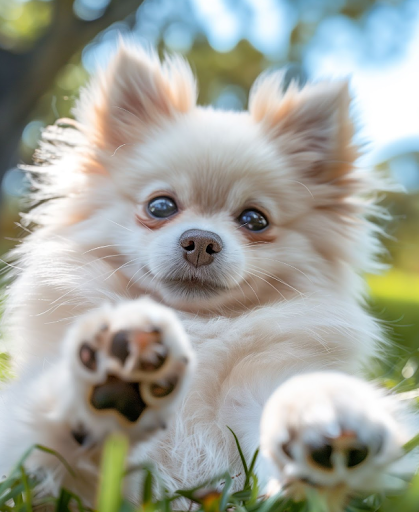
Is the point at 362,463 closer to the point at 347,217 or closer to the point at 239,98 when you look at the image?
the point at 347,217

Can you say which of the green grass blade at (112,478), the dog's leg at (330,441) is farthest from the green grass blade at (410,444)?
the green grass blade at (112,478)

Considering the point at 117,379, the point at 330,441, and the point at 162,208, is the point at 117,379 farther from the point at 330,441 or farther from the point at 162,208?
the point at 162,208

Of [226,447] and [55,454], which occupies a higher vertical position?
[55,454]

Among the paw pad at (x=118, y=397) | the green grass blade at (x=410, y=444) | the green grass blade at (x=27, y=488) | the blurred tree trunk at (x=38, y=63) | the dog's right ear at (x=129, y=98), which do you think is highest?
the blurred tree trunk at (x=38, y=63)

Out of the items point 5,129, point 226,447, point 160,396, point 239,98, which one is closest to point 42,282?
point 226,447

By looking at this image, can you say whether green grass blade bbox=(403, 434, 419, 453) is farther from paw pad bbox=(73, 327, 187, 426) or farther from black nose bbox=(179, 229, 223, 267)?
black nose bbox=(179, 229, 223, 267)

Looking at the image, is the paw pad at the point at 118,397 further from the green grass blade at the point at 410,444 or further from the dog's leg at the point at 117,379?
the green grass blade at the point at 410,444

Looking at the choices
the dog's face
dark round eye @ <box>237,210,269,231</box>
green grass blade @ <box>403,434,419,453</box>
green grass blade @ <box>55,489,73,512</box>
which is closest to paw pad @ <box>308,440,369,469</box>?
green grass blade @ <box>403,434,419,453</box>

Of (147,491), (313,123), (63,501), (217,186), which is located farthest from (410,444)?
(313,123)
